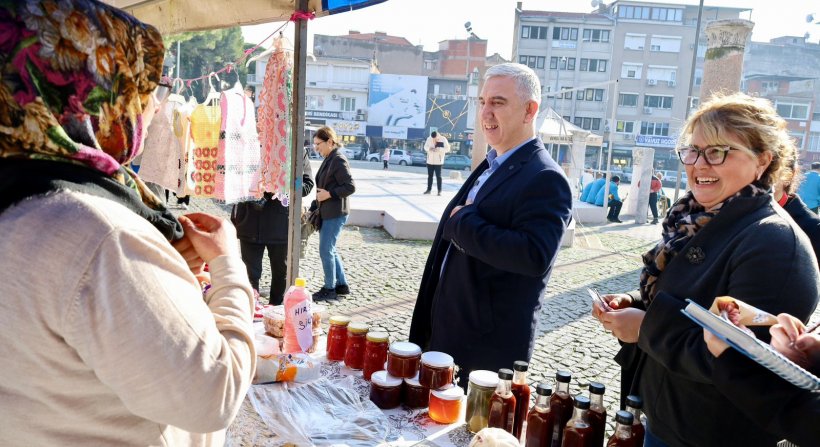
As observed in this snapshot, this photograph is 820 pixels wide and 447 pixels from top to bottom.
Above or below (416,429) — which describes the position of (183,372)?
above

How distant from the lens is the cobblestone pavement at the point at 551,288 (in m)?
4.57

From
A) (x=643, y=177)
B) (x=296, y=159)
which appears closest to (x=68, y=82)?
(x=296, y=159)

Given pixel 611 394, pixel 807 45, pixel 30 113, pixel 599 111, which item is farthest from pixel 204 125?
pixel 807 45

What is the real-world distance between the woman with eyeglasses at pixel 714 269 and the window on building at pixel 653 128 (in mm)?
55209

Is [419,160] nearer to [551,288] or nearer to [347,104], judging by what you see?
[347,104]

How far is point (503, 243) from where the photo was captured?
219cm

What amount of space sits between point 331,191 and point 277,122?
2415mm

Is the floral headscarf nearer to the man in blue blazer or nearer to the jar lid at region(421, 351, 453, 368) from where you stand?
the jar lid at region(421, 351, 453, 368)

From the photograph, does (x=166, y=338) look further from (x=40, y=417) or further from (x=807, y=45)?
(x=807, y=45)

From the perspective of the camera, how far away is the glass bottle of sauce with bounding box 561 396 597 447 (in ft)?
4.83

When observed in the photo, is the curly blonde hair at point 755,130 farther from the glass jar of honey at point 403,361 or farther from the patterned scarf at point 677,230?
the glass jar of honey at point 403,361

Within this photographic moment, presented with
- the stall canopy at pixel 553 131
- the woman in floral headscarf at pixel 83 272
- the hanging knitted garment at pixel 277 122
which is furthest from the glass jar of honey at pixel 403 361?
the stall canopy at pixel 553 131

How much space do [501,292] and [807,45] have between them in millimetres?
78441

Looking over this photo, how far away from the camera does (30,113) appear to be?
33.5 inches
